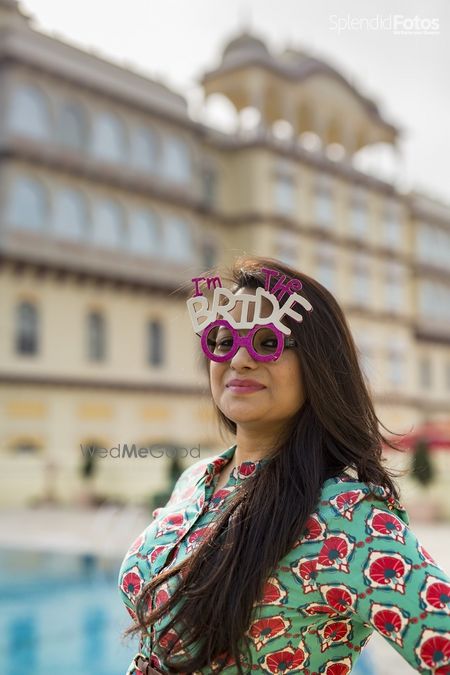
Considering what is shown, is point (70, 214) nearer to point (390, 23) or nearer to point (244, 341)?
point (390, 23)

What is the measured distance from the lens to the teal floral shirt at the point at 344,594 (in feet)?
5.25

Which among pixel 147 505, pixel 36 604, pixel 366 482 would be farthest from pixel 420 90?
pixel 147 505

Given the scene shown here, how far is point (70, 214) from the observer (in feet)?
77.0

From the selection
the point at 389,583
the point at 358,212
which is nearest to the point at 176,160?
the point at 358,212

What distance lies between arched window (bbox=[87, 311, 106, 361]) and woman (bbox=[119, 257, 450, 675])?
22880 millimetres

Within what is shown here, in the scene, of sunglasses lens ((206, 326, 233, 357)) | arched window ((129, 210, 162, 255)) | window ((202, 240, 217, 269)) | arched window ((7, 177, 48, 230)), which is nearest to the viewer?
sunglasses lens ((206, 326, 233, 357))

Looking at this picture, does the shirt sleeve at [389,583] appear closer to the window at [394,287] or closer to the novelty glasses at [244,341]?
the novelty glasses at [244,341]

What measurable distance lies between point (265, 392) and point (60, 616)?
27.2 feet

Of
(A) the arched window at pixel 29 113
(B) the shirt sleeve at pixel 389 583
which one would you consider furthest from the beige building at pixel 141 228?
(B) the shirt sleeve at pixel 389 583

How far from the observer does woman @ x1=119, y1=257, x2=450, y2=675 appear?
165 centimetres

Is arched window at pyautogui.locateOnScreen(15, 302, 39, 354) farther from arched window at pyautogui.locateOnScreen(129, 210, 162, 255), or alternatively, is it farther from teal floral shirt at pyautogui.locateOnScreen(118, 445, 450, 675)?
teal floral shirt at pyautogui.locateOnScreen(118, 445, 450, 675)

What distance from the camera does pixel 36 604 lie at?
1001 centimetres

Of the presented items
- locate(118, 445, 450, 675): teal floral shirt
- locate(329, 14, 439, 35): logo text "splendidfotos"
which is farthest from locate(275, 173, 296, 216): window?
locate(118, 445, 450, 675): teal floral shirt

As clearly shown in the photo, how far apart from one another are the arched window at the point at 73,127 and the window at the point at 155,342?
240 inches
